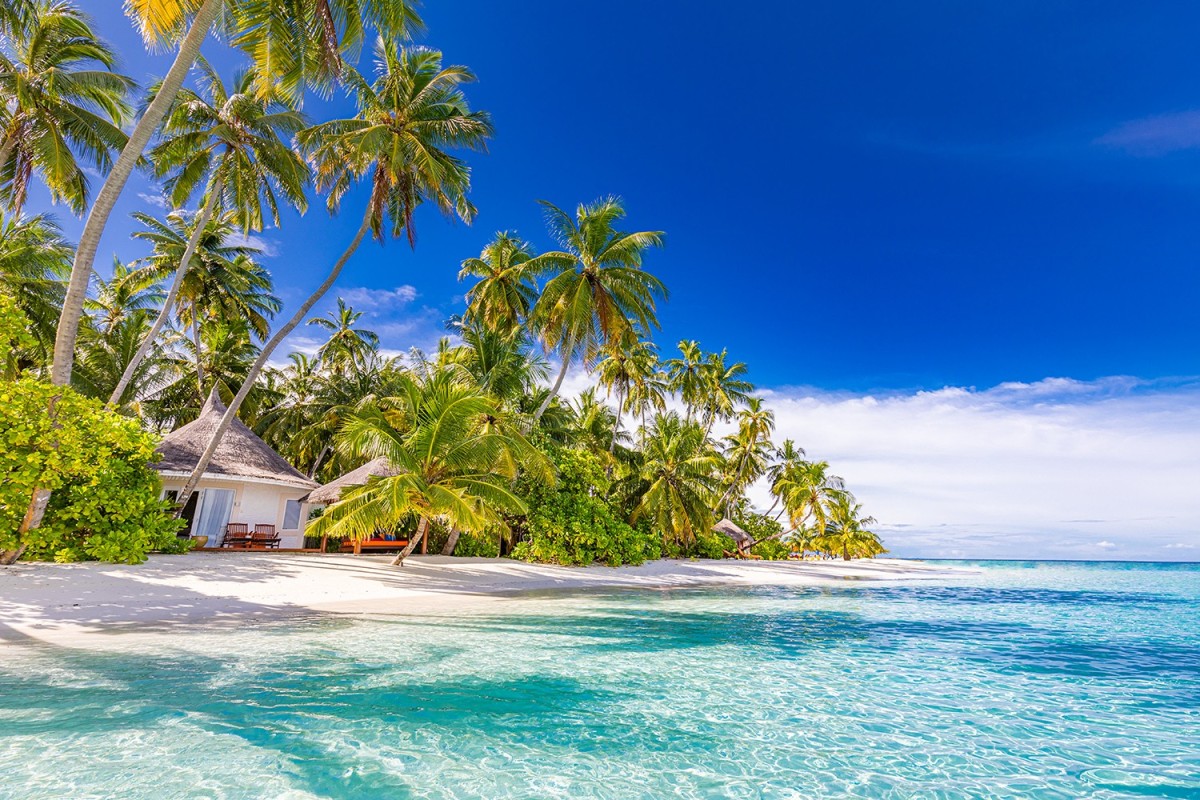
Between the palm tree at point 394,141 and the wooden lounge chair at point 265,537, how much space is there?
8.19 ft

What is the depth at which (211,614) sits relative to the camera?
9.18 meters

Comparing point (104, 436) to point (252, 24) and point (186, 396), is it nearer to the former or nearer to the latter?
point (252, 24)

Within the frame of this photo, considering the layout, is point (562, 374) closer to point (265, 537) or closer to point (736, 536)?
point (265, 537)

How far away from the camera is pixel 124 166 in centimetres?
1060

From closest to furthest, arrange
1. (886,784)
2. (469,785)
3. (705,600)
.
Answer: (469,785) < (886,784) < (705,600)

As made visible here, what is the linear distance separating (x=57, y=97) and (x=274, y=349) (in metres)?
7.20

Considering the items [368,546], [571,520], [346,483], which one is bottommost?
[368,546]

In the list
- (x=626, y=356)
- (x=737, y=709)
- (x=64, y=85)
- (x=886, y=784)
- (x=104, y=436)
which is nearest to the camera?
(x=886, y=784)

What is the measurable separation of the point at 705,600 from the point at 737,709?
392 inches

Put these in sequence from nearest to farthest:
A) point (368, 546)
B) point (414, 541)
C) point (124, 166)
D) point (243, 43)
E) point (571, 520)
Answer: point (124, 166) < point (243, 43) < point (414, 541) < point (368, 546) < point (571, 520)

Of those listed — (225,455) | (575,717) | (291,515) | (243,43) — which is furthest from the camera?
(291,515)

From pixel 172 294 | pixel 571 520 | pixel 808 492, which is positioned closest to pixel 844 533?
pixel 808 492

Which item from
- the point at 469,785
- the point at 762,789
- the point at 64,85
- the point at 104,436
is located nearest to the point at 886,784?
the point at 762,789

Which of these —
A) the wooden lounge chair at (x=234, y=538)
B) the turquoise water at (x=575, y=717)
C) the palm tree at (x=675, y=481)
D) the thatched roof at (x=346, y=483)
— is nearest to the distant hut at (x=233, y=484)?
the wooden lounge chair at (x=234, y=538)
